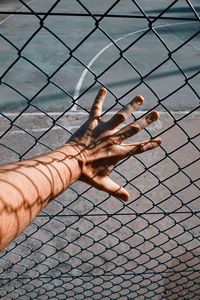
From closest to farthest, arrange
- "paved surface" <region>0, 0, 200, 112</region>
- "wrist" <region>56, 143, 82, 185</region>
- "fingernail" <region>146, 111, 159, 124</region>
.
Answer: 1. "wrist" <region>56, 143, 82, 185</region>
2. "fingernail" <region>146, 111, 159, 124</region>
3. "paved surface" <region>0, 0, 200, 112</region>

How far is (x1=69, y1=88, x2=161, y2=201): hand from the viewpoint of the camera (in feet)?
6.84

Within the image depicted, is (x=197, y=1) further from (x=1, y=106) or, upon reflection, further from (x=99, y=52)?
(x=1, y=106)

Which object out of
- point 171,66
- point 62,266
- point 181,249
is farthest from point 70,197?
point 171,66

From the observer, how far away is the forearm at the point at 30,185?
1.55 metres

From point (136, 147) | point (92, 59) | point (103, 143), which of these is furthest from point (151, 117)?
point (92, 59)

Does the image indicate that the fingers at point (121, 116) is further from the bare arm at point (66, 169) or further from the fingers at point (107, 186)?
the fingers at point (107, 186)

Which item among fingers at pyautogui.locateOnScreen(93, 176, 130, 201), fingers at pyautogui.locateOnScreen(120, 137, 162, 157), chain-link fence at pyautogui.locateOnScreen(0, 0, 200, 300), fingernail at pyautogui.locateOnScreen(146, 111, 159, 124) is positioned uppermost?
fingernail at pyautogui.locateOnScreen(146, 111, 159, 124)

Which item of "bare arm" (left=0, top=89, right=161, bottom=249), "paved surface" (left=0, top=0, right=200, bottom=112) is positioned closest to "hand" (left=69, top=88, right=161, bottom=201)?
"bare arm" (left=0, top=89, right=161, bottom=249)

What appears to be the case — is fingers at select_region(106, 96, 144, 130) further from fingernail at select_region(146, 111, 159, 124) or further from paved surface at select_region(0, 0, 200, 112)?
paved surface at select_region(0, 0, 200, 112)

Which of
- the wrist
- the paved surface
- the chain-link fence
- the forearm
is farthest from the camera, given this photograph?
the paved surface

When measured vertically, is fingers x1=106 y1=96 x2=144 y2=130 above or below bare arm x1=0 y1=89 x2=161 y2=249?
above

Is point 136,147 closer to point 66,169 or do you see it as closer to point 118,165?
point 66,169

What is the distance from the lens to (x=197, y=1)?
17125 mm

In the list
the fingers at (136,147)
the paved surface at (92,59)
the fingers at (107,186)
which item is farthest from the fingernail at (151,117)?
the paved surface at (92,59)
